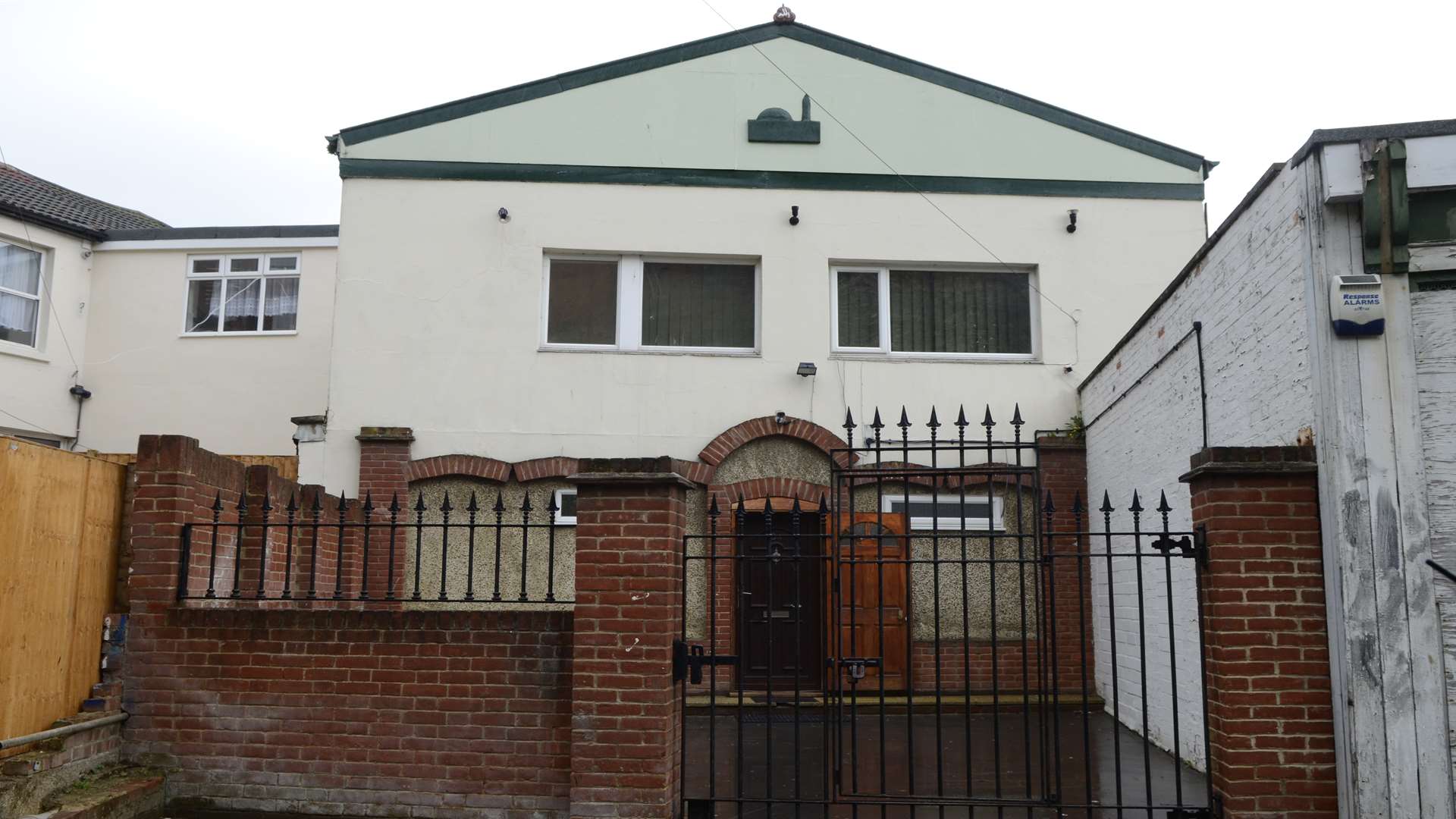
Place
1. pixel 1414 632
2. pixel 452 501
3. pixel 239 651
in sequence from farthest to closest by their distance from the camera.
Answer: pixel 452 501
pixel 239 651
pixel 1414 632

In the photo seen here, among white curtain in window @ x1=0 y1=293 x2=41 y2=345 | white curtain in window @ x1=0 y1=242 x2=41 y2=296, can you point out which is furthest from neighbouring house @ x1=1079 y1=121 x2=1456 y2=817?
white curtain in window @ x1=0 y1=242 x2=41 y2=296

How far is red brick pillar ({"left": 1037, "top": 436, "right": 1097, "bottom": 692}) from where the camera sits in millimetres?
11547

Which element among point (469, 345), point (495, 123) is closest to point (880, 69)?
point (495, 123)

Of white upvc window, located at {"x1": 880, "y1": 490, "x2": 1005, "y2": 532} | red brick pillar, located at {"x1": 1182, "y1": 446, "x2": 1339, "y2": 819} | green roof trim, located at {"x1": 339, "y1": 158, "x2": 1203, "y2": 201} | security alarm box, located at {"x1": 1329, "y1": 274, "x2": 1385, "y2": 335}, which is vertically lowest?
red brick pillar, located at {"x1": 1182, "y1": 446, "x2": 1339, "y2": 819}

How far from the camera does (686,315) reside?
12.4 metres

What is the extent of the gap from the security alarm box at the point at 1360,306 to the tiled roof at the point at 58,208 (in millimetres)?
16497

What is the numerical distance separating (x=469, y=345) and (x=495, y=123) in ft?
8.46

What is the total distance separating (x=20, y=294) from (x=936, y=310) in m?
13.0

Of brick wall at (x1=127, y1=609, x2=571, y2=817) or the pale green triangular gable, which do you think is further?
the pale green triangular gable

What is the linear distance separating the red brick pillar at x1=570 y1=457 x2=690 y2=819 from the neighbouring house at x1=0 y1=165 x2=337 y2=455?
1167cm

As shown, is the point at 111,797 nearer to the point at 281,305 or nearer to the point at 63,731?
the point at 63,731

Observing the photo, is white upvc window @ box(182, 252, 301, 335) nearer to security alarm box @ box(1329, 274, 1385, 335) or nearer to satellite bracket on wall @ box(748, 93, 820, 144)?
satellite bracket on wall @ box(748, 93, 820, 144)

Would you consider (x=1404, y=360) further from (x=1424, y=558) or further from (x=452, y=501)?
(x=452, y=501)

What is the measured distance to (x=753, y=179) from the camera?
12.4 meters
